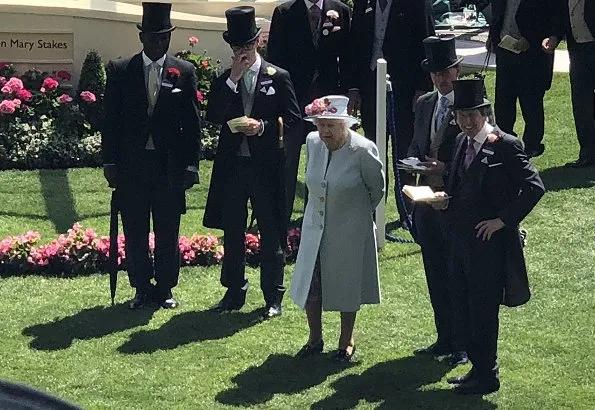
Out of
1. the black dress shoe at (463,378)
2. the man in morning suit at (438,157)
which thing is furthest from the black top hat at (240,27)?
the black dress shoe at (463,378)

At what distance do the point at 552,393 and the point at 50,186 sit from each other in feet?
22.7

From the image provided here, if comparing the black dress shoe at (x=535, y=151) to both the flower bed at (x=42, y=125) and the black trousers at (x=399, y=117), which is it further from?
the flower bed at (x=42, y=125)

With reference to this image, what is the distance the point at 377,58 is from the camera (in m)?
11.5

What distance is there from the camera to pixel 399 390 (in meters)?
8.08

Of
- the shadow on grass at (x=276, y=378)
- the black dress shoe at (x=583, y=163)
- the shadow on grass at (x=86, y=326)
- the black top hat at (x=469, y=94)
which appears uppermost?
the black top hat at (x=469, y=94)

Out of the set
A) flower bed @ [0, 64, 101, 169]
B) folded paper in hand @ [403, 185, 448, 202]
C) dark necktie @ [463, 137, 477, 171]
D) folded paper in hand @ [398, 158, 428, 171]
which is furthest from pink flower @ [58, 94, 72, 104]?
dark necktie @ [463, 137, 477, 171]

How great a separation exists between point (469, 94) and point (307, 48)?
12.9 ft

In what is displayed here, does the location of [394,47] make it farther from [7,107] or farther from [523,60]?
[7,107]

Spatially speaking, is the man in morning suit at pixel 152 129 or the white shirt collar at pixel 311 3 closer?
the man in morning suit at pixel 152 129

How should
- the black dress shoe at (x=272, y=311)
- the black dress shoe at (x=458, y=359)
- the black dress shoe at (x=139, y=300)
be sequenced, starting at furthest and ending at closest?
the black dress shoe at (x=139, y=300) → the black dress shoe at (x=272, y=311) → the black dress shoe at (x=458, y=359)

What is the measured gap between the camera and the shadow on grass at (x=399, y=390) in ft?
25.6

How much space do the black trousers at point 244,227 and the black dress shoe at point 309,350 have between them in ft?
3.07

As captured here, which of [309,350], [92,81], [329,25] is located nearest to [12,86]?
[92,81]

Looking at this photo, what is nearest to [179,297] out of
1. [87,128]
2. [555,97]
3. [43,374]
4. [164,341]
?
[164,341]
